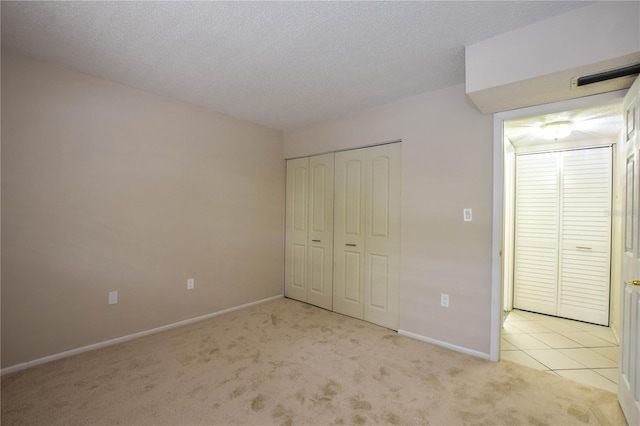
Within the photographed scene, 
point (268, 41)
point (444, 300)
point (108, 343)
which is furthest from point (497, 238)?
point (108, 343)

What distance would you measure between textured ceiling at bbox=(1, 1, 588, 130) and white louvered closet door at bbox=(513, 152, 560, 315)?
77.0 inches

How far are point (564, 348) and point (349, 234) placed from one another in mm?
2299

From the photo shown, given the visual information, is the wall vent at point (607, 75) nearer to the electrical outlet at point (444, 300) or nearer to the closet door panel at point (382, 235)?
the closet door panel at point (382, 235)

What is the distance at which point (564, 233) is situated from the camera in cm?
353

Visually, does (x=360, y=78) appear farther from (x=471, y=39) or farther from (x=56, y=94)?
(x=56, y=94)

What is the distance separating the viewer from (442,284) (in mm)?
2734

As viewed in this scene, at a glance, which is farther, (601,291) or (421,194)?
(601,291)

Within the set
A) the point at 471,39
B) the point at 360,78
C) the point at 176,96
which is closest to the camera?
the point at 471,39

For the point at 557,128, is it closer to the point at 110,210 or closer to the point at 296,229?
the point at 296,229

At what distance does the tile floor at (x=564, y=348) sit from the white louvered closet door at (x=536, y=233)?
0.98ft

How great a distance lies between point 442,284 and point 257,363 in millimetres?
1767

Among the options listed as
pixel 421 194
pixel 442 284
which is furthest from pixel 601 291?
pixel 421 194

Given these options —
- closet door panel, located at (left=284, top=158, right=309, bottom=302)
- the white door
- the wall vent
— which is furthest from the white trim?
closet door panel, located at (left=284, top=158, right=309, bottom=302)

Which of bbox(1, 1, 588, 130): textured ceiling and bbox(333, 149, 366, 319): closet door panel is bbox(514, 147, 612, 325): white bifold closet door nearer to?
bbox(1, 1, 588, 130): textured ceiling
